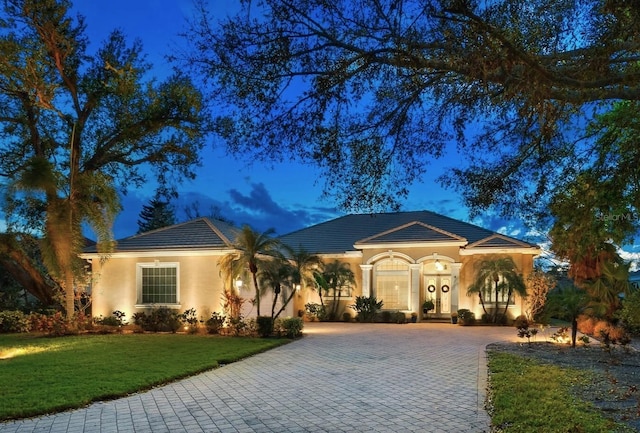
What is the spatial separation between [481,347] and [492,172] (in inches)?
408

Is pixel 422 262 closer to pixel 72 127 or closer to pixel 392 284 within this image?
pixel 392 284

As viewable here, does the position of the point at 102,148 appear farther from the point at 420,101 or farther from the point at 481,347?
the point at 420,101

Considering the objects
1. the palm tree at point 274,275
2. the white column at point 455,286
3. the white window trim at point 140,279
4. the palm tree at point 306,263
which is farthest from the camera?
the white column at point 455,286

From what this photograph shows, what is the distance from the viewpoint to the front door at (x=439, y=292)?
2736 cm

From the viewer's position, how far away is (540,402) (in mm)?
9000

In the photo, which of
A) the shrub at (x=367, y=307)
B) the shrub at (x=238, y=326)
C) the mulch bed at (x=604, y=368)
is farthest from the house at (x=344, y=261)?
the mulch bed at (x=604, y=368)

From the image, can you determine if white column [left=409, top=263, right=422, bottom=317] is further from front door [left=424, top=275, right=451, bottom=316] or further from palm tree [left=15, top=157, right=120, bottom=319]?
palm tree [left=15, top=157, right=120, bottom=319]

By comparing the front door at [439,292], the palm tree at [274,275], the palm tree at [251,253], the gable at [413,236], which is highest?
the gable at [413,236]

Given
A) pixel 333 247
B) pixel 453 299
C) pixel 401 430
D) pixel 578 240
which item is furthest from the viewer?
pixel 333 247

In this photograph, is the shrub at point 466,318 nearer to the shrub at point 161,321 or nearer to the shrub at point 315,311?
the shrub at point 315,311

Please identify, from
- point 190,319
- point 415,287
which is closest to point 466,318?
point 415,287

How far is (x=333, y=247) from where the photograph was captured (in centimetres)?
2970

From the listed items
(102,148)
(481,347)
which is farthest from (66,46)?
(481,347)

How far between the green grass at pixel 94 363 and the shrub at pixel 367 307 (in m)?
8.80
